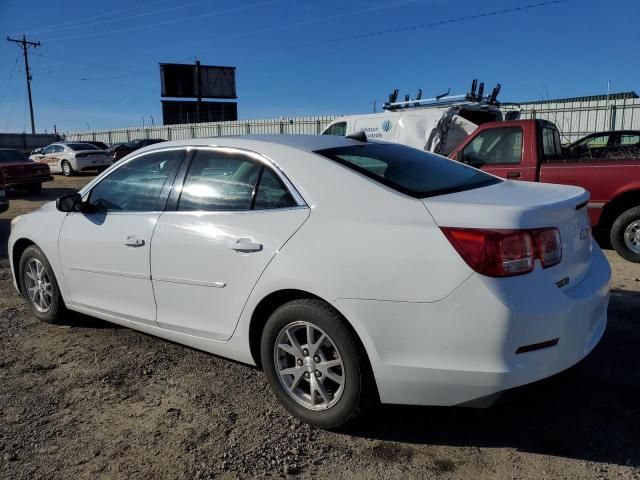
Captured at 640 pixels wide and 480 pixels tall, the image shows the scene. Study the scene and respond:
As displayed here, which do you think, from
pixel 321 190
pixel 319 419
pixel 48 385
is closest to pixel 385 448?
pixel 319 419

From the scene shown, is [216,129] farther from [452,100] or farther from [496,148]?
[496,148]

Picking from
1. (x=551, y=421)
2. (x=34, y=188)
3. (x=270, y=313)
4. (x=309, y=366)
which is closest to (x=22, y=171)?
(x=34, y=188)

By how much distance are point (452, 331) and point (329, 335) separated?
0.63 metres

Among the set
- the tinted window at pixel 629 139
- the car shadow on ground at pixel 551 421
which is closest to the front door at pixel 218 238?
the car shadow on ground at pixel 551 421

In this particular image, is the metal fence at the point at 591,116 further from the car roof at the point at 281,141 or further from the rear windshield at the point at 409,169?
the car roof at the point at 281,141

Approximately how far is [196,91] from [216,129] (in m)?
18.1

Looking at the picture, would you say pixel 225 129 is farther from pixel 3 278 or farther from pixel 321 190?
pixel 321 190

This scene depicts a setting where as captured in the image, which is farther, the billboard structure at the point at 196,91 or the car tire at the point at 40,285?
the billboard structure at the point at 196,91

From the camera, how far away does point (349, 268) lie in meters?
2.64

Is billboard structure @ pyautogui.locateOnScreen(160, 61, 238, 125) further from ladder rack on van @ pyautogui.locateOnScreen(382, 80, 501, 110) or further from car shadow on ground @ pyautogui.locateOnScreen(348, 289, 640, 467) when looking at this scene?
car shadow on ground @ pyautogui.locateOnScreen(348, 289, 640, 467)

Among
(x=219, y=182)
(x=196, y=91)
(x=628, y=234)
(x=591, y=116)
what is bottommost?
(x=628, y=234)

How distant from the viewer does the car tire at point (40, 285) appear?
14.9ft

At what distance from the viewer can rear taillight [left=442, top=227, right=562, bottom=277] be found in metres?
2.41

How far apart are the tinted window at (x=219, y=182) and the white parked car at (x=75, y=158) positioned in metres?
21.8
